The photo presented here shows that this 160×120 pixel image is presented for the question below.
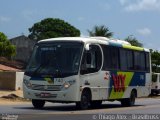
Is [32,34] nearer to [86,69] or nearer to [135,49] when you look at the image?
[135,49]

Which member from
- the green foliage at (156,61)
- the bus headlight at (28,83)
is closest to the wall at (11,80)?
the bus headlight at (28,83)

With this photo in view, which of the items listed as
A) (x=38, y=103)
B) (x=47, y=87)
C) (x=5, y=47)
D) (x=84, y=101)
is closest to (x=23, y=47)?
(x=5, y=47)

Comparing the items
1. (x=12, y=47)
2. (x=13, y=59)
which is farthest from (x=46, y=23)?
(x=12, y=47)

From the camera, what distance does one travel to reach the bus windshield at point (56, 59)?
21391mm

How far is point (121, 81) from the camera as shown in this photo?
26031 mm

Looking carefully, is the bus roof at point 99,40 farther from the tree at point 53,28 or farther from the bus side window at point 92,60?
the tree at point 53,28

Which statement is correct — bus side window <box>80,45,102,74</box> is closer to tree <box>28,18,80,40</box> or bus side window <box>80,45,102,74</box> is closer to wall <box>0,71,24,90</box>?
wall <box>0,71,24,90</box>

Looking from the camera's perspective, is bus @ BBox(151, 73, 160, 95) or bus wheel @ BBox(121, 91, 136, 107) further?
bus @ BBox(151, 73, 160, 95)

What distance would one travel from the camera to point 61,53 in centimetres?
2189

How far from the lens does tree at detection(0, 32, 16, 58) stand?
7054 cm

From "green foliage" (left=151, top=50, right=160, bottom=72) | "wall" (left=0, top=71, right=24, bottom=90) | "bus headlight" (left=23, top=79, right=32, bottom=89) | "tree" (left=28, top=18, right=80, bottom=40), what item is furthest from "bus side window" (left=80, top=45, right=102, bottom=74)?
"tree" (left=28, top=18, right=80, bottom=40)

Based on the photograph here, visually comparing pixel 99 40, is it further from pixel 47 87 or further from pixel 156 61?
pixel 156 61

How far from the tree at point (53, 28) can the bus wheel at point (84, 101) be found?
67217 millimetres

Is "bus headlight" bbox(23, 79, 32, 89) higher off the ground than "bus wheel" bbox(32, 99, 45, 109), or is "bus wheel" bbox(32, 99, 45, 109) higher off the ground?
"bus headlight" bbox(23, 79, 32, 89)
